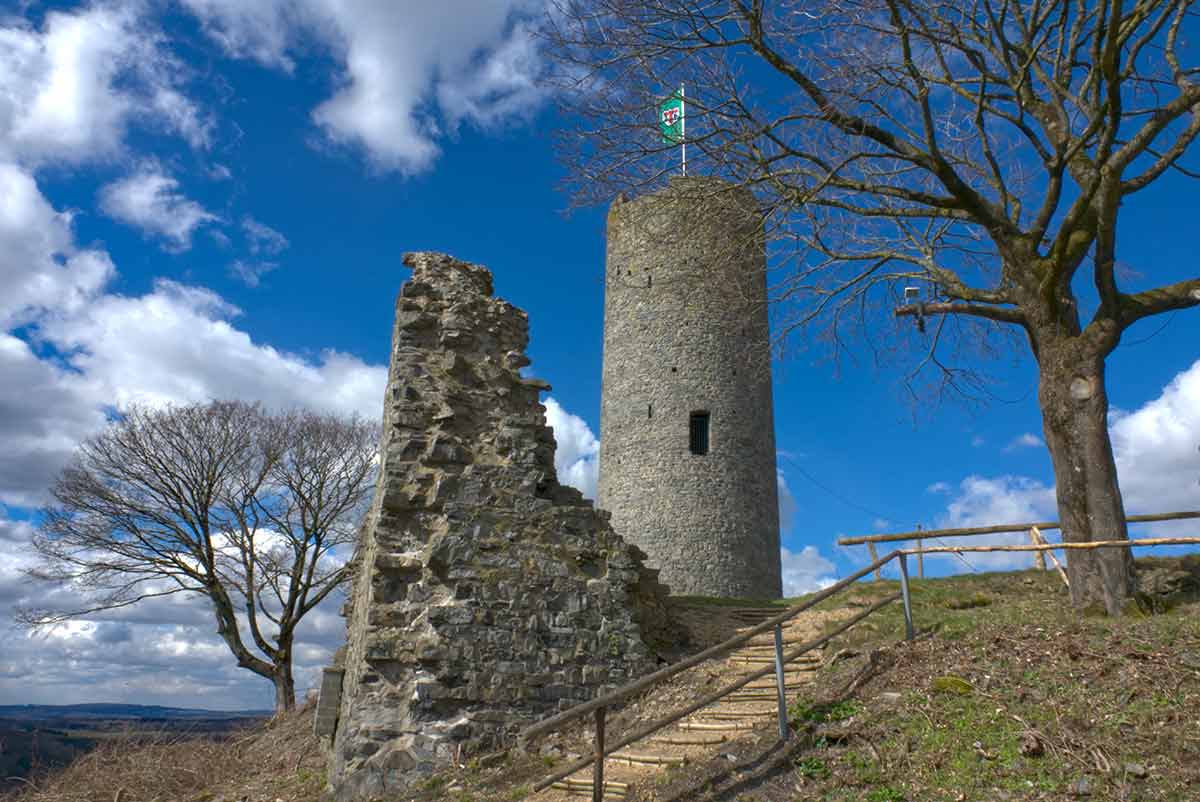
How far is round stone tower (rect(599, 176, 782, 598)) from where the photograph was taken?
1991 centimetres

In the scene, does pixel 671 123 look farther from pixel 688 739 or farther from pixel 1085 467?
pixel 688 739

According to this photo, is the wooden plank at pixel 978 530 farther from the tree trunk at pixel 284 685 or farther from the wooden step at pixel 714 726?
the tree trunk at pixel 284 685

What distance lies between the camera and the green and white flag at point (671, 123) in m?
9.66

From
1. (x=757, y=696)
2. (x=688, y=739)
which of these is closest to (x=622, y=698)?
(x=688, y=739)

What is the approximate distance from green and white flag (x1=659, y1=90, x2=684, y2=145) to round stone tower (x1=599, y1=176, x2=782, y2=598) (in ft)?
31.0

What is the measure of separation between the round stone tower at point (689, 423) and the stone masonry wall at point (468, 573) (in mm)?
10475

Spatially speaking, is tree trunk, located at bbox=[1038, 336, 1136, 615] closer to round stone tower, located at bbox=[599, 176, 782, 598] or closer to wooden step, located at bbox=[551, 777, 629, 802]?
wooden step, located at bbox=[551, 777, 629, 802]

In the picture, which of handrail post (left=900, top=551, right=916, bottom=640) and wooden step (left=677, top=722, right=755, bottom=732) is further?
handrail post (left=900, top=551, right=916, bottom=640)

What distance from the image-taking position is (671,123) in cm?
998

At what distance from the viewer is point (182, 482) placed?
17.6m

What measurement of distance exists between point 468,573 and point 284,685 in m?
11.6

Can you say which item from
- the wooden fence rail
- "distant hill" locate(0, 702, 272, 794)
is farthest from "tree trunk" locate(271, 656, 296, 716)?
the wooden fence rail

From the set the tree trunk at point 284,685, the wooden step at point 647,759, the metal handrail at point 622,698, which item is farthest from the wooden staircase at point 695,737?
the tree trunk at point 284,685

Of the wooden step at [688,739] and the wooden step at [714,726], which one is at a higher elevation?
the wooden step at [714,726]
